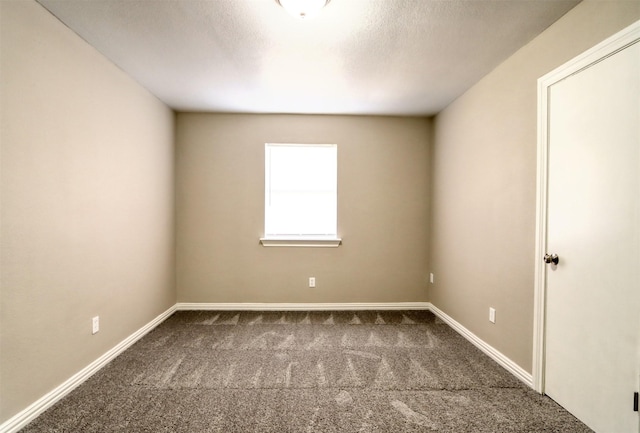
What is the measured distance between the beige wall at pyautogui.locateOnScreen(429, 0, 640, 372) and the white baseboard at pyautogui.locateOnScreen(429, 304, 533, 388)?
0.05m

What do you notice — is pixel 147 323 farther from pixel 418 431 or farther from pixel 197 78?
pixel 418 431

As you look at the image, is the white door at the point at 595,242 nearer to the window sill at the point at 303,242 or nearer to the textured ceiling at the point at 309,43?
the textured ceiling at the point at 309,43

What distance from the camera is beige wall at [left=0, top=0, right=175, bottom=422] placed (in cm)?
164

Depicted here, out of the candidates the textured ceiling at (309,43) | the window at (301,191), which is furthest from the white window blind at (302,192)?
the textured ceiling at (309,43)

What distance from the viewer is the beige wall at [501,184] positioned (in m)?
1.89

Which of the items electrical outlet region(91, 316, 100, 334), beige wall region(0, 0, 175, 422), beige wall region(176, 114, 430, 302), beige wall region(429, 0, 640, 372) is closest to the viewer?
beige wall region(0, 0, 175, 422)

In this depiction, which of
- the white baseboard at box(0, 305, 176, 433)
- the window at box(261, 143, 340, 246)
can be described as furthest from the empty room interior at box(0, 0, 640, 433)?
the window at box(261, 143, 340, 246)

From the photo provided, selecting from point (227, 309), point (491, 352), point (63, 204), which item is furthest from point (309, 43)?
point (227, 309)

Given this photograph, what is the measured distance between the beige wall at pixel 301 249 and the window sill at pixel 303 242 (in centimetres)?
7

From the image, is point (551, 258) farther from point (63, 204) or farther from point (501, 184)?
point (63, 204)

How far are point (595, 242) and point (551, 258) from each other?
0.31 metres

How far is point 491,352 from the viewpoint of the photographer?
2.54 meters

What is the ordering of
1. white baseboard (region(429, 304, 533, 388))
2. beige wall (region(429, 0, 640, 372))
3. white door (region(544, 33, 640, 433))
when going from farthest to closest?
white baseboard (region(429, 304, 533, 388))
beige wall (region(429, 0, 640, 372))
white door (region(544, 33, 640, 433))

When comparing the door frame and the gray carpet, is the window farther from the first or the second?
the door frame
